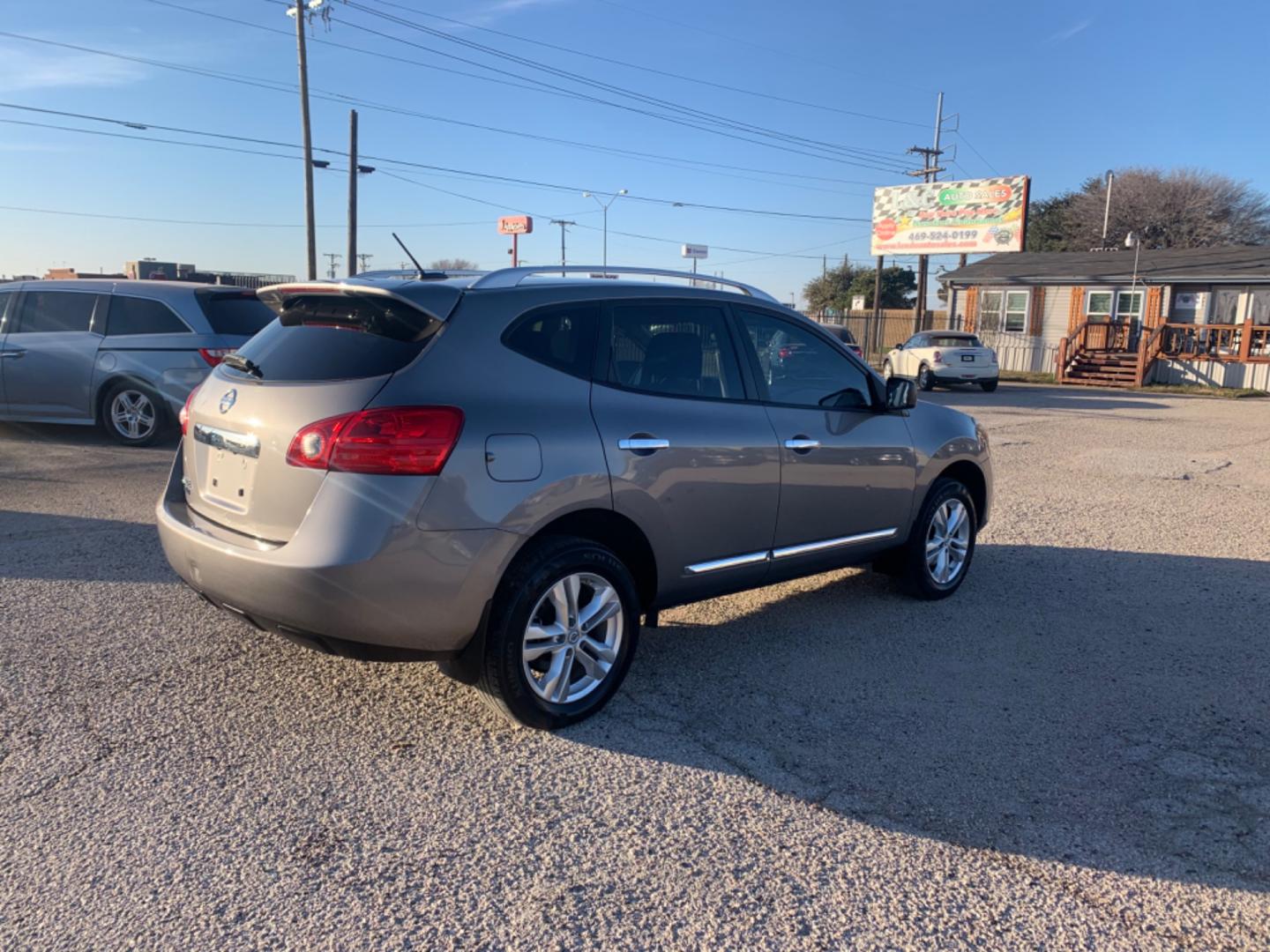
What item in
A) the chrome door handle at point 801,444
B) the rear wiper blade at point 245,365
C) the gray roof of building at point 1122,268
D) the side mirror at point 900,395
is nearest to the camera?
the rear wiper blade at point 245,365

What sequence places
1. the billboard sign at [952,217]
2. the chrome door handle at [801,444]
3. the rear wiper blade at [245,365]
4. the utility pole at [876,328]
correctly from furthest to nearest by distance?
the utility pole at [876,328]
the billboard sign at [952,217]
the chrome door handle at [801,444]
the rear wiper blade at [245,365]

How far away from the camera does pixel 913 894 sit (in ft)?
9.36

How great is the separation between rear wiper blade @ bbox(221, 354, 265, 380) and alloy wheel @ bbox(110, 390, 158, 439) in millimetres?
6669

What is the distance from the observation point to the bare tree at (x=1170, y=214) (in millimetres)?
58375

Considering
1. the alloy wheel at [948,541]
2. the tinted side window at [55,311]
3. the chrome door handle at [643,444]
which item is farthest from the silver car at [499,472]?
the tinted side window at [55,311]

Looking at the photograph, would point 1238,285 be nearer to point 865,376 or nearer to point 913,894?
point 865,376

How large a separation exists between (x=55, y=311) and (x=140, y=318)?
3.52 feet

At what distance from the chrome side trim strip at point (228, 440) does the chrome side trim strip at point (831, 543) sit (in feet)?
7.69

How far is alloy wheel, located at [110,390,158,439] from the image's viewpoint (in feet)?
32.9

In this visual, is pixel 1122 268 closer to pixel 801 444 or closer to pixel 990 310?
pixel 990 310

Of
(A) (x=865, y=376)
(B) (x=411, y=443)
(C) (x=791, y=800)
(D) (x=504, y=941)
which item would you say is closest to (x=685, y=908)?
(D) (x=504, y=941)

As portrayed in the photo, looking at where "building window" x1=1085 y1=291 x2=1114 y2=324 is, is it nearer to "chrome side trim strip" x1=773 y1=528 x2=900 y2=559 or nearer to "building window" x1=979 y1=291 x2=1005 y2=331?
"building window" x1=979 y1=291 x2=1005 y2=331

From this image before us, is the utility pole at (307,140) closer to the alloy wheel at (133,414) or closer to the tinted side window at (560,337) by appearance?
the alloy wheel at (133,414)

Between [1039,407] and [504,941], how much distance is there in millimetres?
19455
